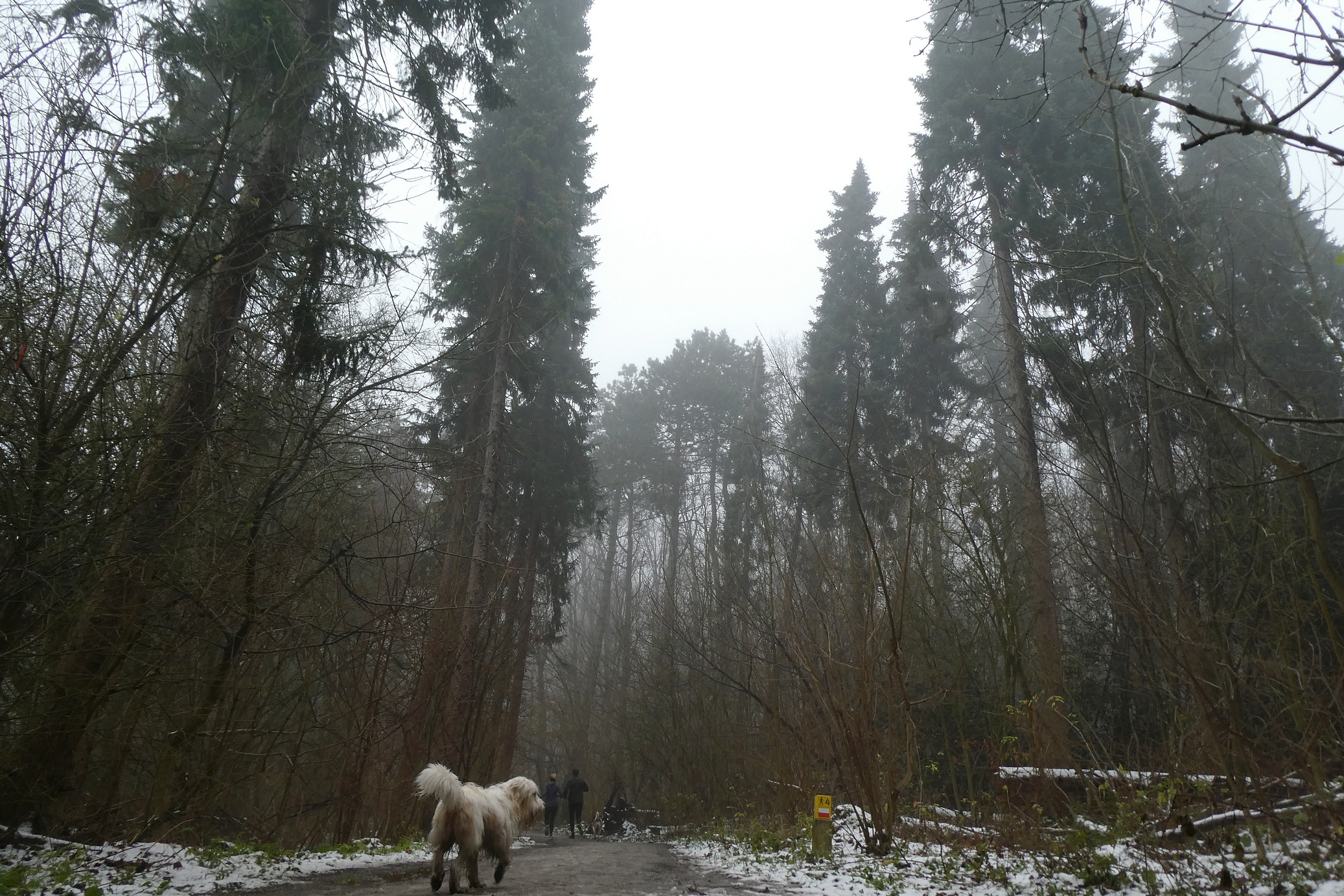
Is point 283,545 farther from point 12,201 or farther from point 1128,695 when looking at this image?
point 1128,695

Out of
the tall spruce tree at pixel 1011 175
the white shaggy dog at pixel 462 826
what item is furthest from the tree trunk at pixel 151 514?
the tall spruce tree at pixel 1011 175

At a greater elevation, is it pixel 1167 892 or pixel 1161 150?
pixel 1161 150

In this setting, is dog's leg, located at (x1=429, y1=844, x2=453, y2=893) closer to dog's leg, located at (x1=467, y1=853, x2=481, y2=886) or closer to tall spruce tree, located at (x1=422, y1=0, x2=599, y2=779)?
dog's leg, located at (x1=467, y1=853, x2=481, y2=886)

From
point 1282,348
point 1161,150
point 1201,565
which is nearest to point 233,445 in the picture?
point 1201,565

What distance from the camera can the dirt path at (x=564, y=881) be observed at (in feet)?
20.5

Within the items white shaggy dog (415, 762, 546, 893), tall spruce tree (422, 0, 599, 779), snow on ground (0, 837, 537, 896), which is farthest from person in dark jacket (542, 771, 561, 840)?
white shaggy dog (415, 762, 546, 893)

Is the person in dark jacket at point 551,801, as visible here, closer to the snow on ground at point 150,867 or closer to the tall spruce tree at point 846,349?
the tall spruce tree at point 846,349

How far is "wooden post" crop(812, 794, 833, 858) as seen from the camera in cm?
841

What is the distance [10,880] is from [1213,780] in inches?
300

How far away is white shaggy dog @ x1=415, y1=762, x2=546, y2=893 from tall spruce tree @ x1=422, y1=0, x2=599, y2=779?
461cm

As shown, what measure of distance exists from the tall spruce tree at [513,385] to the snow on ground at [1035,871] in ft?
16.8

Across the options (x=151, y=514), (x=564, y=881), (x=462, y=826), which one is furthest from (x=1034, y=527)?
(x=151, y=514)

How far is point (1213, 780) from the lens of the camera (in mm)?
4922

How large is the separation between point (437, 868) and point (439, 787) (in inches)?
25.4
